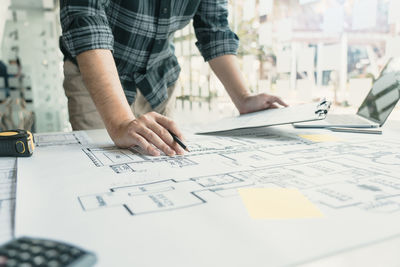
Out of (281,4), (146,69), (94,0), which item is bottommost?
(146,69)

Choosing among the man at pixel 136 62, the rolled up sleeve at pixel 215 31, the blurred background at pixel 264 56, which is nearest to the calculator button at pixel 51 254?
the man at pixel 136 62

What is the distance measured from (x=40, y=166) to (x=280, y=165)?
1.24 feet

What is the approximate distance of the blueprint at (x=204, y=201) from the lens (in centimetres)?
28

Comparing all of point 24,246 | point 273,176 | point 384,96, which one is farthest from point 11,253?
point 384,96

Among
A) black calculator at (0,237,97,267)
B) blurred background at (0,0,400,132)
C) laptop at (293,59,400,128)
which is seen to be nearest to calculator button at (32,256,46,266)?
black calculator at (0,237,97,267)

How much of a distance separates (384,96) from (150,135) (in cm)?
67

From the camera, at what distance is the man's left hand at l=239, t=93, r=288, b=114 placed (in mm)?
988

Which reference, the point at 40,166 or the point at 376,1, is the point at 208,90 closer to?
the point at 376,1

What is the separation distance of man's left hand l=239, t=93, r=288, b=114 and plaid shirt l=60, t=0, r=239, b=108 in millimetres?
206

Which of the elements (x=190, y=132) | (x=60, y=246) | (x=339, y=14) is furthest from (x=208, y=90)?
(x=60, y=246)

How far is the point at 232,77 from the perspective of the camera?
112 centimetres

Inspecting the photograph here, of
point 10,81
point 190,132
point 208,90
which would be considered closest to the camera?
point 190,132

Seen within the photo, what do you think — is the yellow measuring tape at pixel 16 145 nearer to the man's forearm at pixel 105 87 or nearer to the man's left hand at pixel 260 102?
the man's forearm at pixel 105 87

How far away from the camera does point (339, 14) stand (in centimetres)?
129
